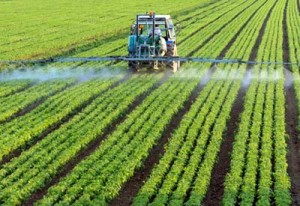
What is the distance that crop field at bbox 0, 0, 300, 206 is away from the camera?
1110cm

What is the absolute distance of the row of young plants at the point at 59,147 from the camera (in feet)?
37.0

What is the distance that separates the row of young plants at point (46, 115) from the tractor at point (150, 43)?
2.01m

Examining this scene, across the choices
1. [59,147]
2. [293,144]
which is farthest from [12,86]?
[293,144]

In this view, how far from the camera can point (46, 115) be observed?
53.9 ft

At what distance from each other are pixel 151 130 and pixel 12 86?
7.97 meters

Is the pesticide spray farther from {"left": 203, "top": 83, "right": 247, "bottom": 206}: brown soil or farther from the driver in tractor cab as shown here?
{"left": 203, "top": 83, "right": 247, "bottom": 206}: brown soil

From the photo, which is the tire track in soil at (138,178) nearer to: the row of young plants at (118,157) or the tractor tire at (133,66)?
the row of young plants at (118,157)

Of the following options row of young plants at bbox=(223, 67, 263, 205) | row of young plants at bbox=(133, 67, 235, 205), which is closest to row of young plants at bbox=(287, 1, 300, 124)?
row of young plants at bbox=(223, 67, 263, 205)

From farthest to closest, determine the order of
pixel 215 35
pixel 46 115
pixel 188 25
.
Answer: pixel 188 25 → pixel 215 35 → pixel 46 115

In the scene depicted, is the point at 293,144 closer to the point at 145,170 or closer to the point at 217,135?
the point at 217,135

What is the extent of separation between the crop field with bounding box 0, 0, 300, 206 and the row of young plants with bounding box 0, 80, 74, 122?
0.04 m

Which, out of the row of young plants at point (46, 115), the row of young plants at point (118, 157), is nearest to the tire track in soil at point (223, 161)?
the row of young plants at point (118, 157)

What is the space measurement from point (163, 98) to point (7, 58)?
42.1 ft

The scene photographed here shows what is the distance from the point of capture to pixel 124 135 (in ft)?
47.3
